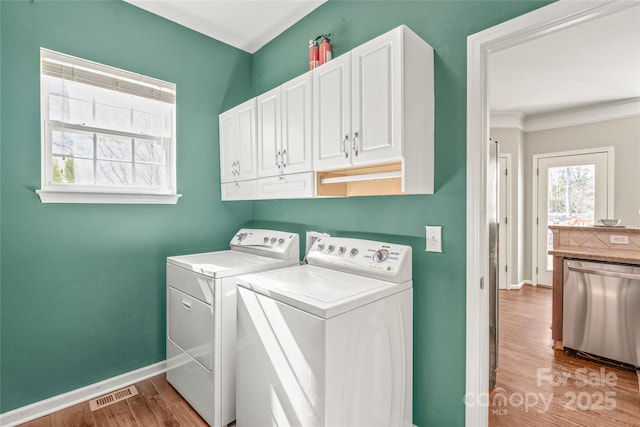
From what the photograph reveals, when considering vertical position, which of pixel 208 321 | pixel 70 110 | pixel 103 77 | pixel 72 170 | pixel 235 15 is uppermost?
pixel 235 15

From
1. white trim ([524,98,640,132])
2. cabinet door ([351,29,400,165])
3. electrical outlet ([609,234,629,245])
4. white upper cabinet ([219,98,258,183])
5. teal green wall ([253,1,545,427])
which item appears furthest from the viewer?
white trim ([524,98,640,132])

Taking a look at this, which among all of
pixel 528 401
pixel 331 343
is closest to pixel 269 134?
pixel 331 343

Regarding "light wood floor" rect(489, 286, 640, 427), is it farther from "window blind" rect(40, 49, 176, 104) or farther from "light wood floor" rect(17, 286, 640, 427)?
"window blind" rect(40, 49, 176, 104)

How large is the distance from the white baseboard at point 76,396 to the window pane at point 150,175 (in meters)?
1.40

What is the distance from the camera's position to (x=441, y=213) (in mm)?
1665

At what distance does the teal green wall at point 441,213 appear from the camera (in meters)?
1.58

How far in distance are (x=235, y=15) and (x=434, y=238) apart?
2223 millimetres

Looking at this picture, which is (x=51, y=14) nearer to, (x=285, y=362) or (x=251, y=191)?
(x=251, y=191)

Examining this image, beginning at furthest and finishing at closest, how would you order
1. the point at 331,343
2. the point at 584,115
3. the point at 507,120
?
1. the point at 507,120
2. the point at 584,115
3. the point at 331,343

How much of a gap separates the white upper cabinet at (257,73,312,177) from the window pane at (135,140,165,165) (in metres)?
0.86

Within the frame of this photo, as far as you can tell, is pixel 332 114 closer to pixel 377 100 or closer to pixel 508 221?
pixel 377 100

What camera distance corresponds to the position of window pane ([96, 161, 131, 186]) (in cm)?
223

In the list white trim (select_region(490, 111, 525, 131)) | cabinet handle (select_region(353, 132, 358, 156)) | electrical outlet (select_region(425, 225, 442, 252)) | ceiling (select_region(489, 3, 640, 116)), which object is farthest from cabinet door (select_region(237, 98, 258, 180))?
white trim (select_region(490, 111, 525, 131))

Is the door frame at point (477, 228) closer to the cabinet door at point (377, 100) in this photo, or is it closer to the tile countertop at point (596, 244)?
the cabinet door at point (377, 100)
